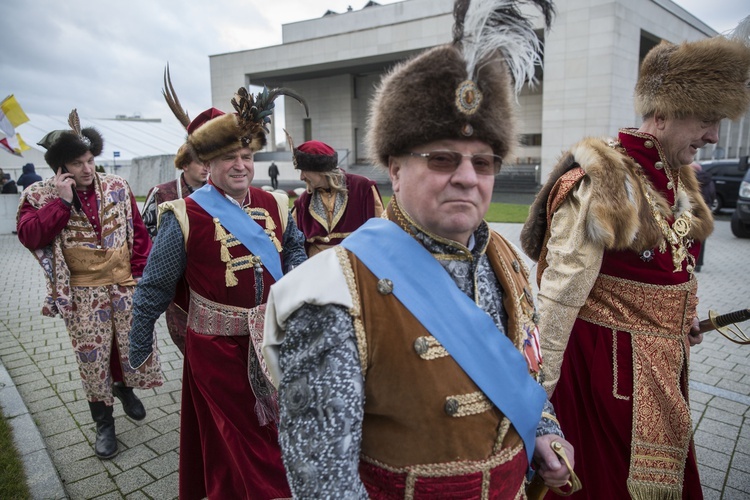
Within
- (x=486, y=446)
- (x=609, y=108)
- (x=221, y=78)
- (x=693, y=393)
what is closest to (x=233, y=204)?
(x=486, y=446)

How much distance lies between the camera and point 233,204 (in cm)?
324

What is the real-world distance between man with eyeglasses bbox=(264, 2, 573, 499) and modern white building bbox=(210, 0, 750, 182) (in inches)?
470

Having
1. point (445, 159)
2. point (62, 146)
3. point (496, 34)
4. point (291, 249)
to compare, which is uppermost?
point (496, 34)

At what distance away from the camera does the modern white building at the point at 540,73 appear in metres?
24.4

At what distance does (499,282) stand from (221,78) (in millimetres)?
41029

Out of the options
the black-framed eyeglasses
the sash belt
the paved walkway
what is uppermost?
the black-framed eyeglasses

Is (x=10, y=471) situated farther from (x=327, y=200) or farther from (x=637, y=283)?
(x=637, y=283)

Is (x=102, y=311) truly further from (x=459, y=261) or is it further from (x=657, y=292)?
(x=657, y=292)

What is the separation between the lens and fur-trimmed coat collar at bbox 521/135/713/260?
2.39 metres

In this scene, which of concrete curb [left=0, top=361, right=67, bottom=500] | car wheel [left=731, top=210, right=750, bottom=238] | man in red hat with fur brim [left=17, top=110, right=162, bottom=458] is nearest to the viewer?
concrete curb [left=0, top=361, right=67, bottom=500]

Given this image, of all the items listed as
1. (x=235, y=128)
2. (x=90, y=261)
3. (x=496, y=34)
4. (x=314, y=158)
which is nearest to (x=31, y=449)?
(x=90, y=261)

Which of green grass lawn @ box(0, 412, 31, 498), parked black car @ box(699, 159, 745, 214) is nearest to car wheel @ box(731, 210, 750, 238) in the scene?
parked black car @ box(699, 159, 745, 214)

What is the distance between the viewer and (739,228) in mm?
13047

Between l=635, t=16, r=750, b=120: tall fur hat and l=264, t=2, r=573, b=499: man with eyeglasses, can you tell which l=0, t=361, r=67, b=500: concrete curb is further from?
l=635, t=16, r=750, b=120: tall fur hat
